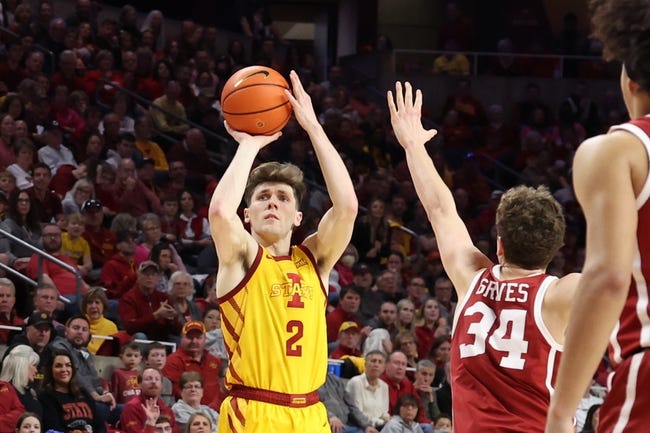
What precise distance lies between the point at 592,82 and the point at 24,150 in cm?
1077

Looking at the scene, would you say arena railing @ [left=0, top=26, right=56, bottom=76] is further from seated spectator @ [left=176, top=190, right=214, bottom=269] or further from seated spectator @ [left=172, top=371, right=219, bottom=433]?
seated spectator @ [left=172, top=371, right=219, bottom=433]

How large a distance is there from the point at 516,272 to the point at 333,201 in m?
1.40

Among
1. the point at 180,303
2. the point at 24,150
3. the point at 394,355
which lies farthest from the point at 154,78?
the point at 394,355

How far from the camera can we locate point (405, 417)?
403 inches

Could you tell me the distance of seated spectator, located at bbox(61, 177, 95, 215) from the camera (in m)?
11.9

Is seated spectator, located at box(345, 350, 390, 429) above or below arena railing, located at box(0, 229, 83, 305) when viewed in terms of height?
below

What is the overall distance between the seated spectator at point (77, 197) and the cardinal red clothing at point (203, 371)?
262cm

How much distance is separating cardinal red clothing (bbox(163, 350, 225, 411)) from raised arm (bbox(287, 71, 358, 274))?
4.81 meters

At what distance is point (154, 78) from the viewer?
15359 millimetres

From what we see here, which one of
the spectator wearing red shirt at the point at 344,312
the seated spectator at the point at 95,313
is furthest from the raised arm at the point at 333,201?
the spectator wearing red shirt at the point at 344,312

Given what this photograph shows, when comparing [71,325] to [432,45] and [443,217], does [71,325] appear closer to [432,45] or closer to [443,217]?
[443,217]

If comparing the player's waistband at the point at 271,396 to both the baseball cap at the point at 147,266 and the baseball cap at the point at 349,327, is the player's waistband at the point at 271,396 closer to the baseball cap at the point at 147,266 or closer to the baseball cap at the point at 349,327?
the baseball cap at the point at 147,266

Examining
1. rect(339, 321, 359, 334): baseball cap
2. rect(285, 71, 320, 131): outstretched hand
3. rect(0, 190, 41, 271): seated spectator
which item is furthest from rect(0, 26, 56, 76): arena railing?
rect(285, 71, 320, 131): outstretched hand

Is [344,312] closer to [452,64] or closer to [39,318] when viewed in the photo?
[39,318]
